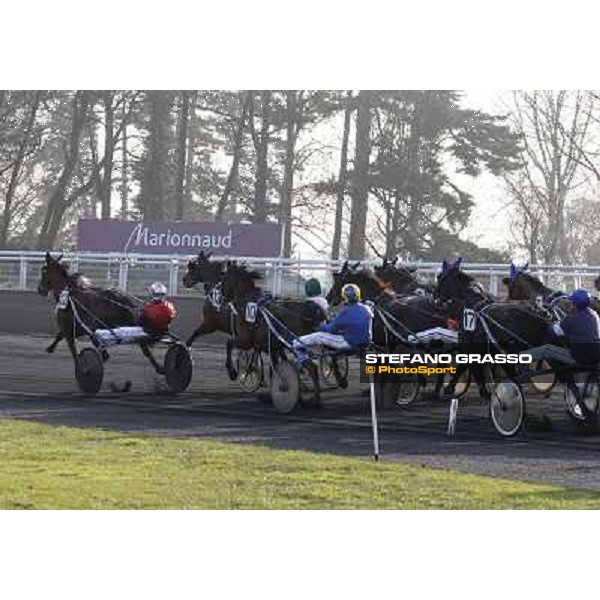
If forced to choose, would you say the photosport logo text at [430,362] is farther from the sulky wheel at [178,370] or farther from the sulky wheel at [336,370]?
the sulky wheel at [178,370]

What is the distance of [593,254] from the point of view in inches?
721

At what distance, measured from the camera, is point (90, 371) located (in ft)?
55.4

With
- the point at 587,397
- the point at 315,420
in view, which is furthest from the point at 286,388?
the point at 587,397

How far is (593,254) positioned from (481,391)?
197 inches

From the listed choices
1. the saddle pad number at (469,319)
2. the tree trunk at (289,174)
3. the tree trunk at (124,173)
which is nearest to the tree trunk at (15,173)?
the tree trunk at (124,173)

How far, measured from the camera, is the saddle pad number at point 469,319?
45.9 feet

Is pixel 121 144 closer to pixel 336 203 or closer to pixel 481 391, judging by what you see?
pixel 336 203

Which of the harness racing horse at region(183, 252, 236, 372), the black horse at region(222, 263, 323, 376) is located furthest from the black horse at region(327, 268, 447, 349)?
the harness racing horse at region(183, 252, 236, 372)

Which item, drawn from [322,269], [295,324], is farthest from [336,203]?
[295,324]

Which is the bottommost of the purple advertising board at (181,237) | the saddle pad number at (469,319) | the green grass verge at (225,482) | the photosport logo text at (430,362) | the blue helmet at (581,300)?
the green grass verge at (225,482)

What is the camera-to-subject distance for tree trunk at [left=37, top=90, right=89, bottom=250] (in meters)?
15.0

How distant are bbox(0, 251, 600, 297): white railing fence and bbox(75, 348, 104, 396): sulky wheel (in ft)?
14.4

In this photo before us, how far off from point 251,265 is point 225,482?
11.7 meters

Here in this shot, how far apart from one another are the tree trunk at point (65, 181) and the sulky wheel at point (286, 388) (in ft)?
12.6
